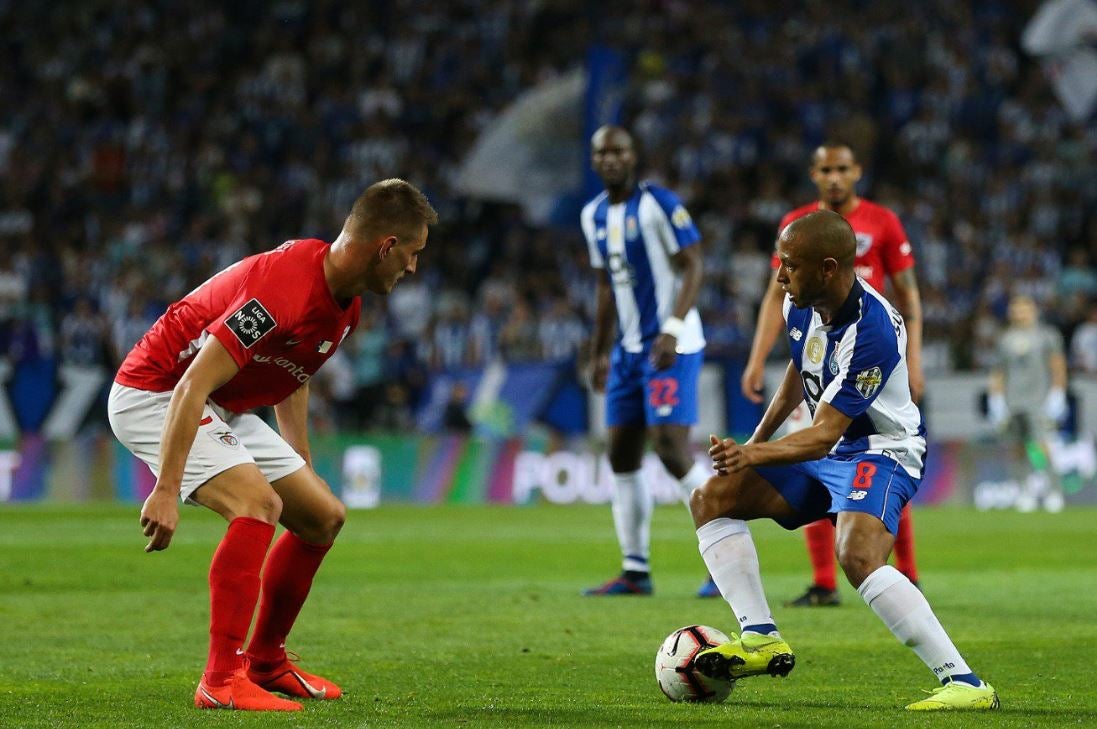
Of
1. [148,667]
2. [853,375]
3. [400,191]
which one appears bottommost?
[148,667]

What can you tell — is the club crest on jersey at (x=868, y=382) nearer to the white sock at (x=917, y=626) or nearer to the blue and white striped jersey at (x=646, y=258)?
the white sock at (x=917, y=626)

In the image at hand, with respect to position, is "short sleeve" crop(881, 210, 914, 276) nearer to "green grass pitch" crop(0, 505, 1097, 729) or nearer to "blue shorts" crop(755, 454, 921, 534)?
"green grass pitch" crop(0, 505, 1097, 729)

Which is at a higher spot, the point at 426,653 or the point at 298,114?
the point at 298,114

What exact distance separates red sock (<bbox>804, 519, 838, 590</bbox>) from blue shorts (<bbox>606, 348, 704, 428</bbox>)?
Answer: 0.98 meters

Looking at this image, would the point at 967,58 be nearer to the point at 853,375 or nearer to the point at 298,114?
the point at 298,114

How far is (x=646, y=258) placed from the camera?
9.86 meters

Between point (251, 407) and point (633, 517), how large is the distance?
4.14 meters

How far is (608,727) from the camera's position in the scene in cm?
515

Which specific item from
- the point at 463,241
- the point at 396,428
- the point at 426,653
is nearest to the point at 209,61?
the point at 463,241

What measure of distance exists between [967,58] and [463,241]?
8187mm

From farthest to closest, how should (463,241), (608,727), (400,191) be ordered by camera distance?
(463,241) → (400,191) → (608,727)

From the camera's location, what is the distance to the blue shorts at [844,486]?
19.0 ft

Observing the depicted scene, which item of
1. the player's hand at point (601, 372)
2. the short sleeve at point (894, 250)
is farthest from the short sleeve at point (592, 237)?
the short sleeve at point (894, 250)

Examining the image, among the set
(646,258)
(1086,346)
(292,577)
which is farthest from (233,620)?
(1086,346)
